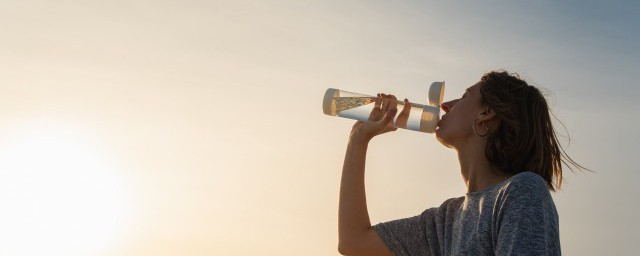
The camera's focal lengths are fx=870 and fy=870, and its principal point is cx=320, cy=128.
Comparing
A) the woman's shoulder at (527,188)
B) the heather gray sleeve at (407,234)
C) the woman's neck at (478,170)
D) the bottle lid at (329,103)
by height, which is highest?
the bottle lid at (329,103)

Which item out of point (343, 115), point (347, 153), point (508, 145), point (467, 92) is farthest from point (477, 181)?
point (343, 115)

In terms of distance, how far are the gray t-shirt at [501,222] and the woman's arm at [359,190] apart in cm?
32

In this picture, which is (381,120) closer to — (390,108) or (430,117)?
(390,108)

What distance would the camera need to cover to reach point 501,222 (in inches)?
132

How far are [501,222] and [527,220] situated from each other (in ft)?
0.50

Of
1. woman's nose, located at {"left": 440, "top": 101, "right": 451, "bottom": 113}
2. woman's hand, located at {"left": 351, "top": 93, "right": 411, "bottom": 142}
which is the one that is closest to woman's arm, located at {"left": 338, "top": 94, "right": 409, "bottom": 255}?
woman's hand, located at {"left": 351, "top": 93, "right": 411, "bottom": 142}

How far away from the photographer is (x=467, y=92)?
410cm

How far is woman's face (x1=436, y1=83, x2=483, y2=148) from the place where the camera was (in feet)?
13.0

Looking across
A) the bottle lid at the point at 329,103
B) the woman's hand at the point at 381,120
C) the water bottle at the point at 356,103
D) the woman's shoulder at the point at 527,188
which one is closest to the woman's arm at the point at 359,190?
the woman's hand at the point at 381,120

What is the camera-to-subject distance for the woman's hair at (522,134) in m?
3.76

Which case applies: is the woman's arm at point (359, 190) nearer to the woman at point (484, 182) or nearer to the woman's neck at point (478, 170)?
the woman at point (484, 182)

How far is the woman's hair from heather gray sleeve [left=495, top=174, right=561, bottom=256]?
37cm

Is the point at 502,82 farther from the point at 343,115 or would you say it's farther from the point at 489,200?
the point at 343,115

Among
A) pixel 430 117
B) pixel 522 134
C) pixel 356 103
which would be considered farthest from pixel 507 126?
pixel 356 103
